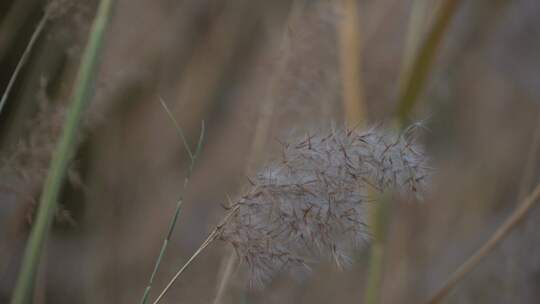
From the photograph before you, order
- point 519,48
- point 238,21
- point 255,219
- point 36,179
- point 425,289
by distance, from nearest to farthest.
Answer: point 255,219 → point 36,179 → point 519,48 → point 425,289 → point 238,21

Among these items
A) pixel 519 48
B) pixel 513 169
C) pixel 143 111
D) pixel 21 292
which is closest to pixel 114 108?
pixel 143 111

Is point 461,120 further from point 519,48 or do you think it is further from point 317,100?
point 317,100

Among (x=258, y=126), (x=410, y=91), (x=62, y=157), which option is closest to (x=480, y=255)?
(x=410, y=91)

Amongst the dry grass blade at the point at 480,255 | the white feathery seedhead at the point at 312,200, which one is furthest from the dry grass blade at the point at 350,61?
the white feathery seedhead at the point at 312,200

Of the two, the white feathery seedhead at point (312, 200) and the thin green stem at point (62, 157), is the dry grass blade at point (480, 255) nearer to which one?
the white feathery seedhead at point (312, 200)

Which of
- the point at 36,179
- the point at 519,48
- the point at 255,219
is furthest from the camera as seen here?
the point at 519,48

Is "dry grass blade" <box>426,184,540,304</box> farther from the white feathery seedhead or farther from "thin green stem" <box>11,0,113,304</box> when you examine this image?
"thin green stem" <box>11,0,113,304</box>
